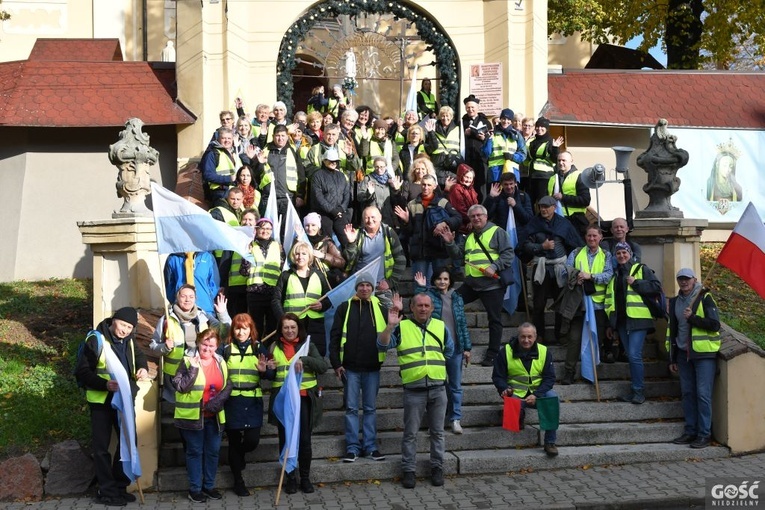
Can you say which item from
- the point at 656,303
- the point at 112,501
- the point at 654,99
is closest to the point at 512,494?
the point at 656,303

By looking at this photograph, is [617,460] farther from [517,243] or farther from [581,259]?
[517,243]

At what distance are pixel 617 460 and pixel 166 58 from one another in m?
19.4

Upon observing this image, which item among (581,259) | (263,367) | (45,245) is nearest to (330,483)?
(263,367)

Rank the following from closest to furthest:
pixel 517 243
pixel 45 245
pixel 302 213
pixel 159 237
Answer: pixel 159 237 < pixel 517 243 < pixel 302 213 < pixel 45 245

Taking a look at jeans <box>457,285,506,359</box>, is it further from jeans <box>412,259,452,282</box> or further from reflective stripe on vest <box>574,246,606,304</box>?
reflective stripe on vest <box>574,246,606,304</box>

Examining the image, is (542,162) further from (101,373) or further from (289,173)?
(101,373)

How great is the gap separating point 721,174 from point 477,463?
1110 cm

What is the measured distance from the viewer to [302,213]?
14422 mm

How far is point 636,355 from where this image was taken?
39.0 feet

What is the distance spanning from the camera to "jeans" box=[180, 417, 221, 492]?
9.77 m

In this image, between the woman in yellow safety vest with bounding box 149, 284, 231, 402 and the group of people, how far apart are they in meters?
0.02

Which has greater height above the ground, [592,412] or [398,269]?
[398,269]

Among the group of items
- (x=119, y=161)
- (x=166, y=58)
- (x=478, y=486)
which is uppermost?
(x=166, y=58)

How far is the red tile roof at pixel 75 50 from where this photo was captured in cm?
2039
